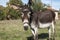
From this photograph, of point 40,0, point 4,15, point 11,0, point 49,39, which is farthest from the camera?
point 40,0

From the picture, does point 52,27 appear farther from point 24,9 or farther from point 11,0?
point 11,0

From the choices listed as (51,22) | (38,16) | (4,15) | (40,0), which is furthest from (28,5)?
(40,0)

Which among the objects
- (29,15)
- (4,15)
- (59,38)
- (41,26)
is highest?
(29,15)

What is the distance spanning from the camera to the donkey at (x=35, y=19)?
24.9 ft

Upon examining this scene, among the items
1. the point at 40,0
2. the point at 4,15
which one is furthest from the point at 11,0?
the point at 40,0

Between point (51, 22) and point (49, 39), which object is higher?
point (51, 22)

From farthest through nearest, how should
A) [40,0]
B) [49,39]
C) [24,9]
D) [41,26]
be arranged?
[40,0]
[49,39]
[41,26]
[24,9]

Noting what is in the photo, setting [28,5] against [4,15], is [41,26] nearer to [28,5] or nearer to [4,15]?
[28,5]

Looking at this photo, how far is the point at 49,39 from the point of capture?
977cm

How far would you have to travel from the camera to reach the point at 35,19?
28.5ft

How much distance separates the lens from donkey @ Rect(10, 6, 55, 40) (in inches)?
298

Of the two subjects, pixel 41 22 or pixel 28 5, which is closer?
pixel 28 5

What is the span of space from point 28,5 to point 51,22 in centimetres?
175

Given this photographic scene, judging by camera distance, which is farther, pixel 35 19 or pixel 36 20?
pixel 36 20
